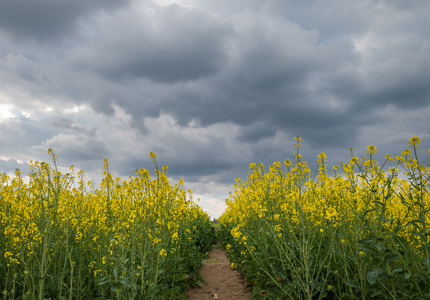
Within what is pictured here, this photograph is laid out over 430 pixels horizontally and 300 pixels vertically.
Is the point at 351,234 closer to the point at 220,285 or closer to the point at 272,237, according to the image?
the point at 272,237

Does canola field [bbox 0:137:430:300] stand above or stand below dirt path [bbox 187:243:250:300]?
above

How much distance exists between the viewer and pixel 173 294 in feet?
20.0

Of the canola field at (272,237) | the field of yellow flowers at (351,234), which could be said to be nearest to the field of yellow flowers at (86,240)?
the canola field at (272,237)

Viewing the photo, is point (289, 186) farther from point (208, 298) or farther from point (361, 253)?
point (208, 298)

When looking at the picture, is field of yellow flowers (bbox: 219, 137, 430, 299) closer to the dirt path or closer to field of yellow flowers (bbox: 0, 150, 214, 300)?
the dirt path

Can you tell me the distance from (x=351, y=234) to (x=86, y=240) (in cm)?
504

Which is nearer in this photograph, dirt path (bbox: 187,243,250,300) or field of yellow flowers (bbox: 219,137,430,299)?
field of yellow flowers (bbox: 219,137,430,299)

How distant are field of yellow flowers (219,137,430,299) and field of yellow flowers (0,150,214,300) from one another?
1.90 m

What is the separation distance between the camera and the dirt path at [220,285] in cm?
757

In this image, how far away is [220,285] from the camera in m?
8.62

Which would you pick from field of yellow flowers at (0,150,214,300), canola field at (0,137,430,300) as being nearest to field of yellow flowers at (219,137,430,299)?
canola field at (0,137,430,300)

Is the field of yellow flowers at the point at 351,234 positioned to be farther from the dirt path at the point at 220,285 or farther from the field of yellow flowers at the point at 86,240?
the field of yellow flowers at the point at 86,240

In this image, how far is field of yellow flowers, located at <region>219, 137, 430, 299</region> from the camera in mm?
3826

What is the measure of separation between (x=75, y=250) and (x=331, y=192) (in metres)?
4.97
